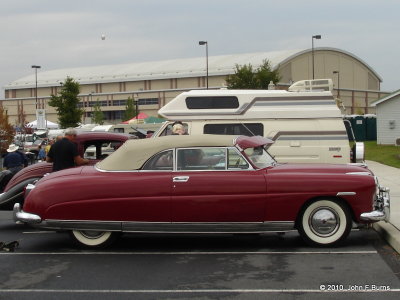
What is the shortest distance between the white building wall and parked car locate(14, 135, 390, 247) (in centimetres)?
2900

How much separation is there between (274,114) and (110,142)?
3795 millimetres

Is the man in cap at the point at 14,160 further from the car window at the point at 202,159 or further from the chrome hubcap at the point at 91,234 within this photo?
the car window at the point at 202,159

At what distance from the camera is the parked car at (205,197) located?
8.20 m

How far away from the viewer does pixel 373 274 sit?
22.7 feet

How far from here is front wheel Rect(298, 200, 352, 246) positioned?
8297 mm

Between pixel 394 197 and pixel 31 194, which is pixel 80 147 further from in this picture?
pixel 394 197

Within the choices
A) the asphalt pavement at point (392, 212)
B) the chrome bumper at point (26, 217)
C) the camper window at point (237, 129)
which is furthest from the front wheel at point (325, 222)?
the camper window at point (237, 129)

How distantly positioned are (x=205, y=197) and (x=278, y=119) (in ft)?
18.1

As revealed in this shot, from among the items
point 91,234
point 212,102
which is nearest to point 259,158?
point 91,234

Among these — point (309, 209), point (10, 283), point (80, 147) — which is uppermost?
point (80, 147)

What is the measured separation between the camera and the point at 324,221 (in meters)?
8.30

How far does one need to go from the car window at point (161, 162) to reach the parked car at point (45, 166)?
296 centimetres

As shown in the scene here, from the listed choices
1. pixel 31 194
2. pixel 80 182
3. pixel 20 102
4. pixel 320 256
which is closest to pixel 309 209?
pixel 320 256

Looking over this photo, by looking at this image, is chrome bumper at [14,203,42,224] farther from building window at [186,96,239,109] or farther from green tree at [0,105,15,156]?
green tree at [0,105,15,156]
